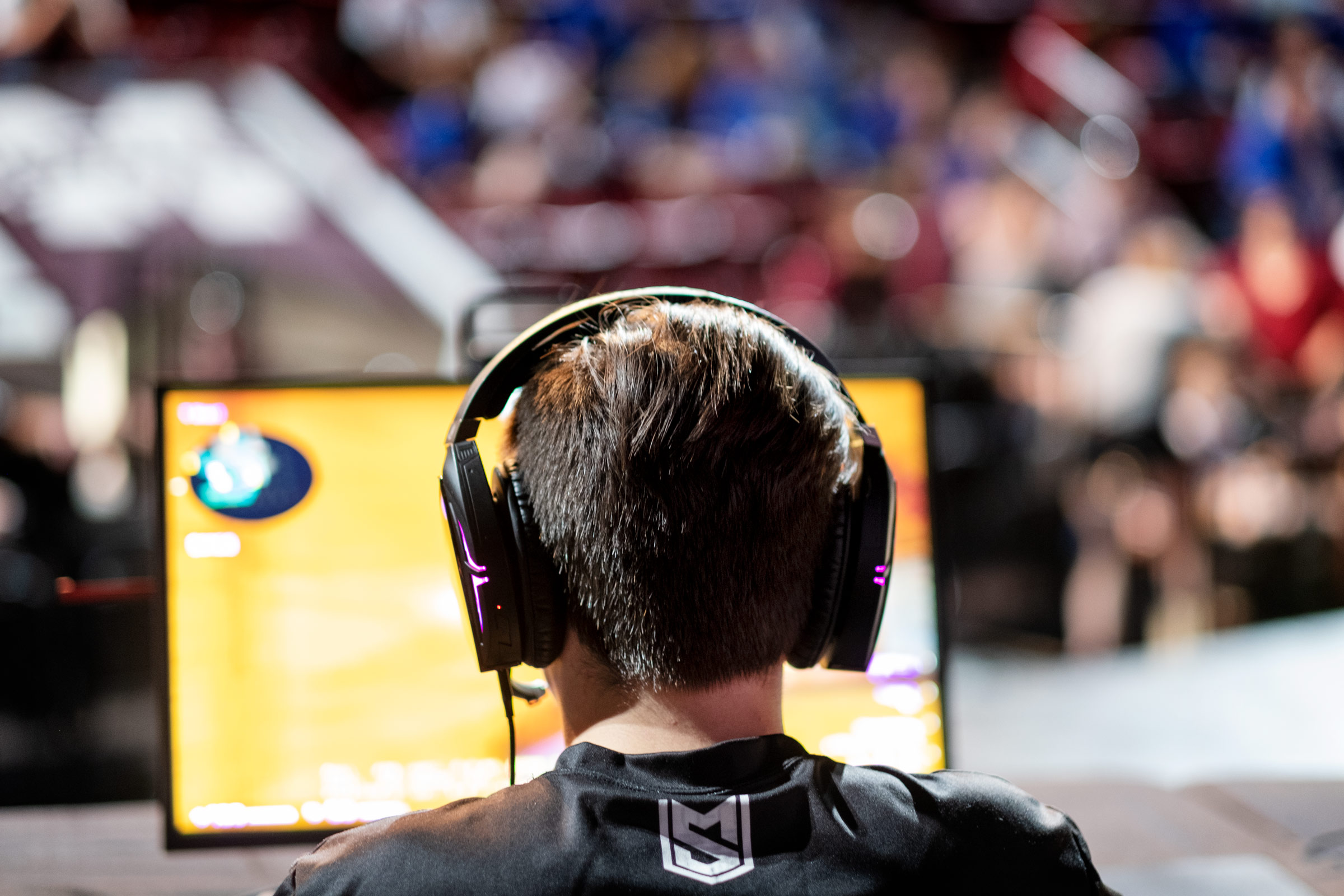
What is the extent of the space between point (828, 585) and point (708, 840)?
0.53 feet

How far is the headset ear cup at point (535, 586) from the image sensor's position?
57 cm

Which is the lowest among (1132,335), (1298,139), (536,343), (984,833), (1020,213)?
(984,833)

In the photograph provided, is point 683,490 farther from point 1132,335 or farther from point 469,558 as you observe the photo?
point 1132,335

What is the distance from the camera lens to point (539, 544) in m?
0.57

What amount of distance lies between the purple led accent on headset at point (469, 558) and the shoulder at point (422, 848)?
123mm

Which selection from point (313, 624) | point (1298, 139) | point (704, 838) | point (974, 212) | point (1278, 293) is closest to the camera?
point (704, 838)

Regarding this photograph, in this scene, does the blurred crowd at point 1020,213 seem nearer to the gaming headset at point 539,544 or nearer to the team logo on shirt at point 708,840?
the gaming headset at point 539,544

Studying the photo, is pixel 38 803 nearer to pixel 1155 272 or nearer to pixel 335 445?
pixel 335 445

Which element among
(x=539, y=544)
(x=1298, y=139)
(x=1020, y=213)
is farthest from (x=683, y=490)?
(x=1298, y=139)

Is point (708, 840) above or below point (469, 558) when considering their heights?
below

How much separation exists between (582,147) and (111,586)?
14.7 ft

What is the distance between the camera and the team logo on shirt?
500 millimetres

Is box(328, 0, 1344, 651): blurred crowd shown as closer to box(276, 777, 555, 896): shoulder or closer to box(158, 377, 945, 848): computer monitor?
box(158, 377, 945, 848): computer monitor

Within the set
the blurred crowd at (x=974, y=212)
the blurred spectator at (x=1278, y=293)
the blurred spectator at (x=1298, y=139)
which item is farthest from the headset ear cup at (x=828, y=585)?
the blurred spectator at (x=1298, y=139)
